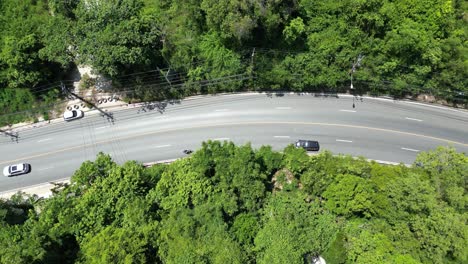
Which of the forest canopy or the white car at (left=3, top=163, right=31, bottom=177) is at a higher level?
the forest canopy

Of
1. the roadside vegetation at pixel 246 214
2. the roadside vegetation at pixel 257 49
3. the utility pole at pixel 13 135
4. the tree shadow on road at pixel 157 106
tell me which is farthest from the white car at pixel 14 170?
the tree shadow on road at pixel 157 106

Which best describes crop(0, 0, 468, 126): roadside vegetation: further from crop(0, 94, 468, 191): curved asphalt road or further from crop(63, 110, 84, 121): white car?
crop(63, 110, 84, 121): white car

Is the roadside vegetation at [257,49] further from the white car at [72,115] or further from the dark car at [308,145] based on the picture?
the dark car at [308,145]

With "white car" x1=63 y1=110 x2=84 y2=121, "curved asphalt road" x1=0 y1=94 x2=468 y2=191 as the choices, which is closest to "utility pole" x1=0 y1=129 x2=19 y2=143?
"curved asphalt road" x1=0 y1=94 x2=468 y2=191

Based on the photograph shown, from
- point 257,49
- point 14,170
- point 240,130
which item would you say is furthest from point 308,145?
point 14,170

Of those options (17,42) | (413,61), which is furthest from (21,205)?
(413,61)

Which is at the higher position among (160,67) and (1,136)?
(160,67)

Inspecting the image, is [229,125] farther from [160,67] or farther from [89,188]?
[89,188]
